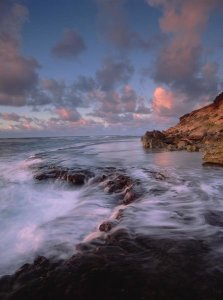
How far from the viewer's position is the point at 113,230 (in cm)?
553

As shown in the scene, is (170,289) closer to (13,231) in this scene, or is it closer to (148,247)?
(148,247)

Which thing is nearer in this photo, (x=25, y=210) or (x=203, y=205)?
(x=203, y=205)

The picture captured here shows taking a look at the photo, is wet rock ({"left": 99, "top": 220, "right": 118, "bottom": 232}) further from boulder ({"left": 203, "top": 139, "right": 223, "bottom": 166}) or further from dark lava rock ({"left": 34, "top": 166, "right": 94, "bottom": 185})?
boulder ({"left": 203, "top": 139, "right": 223, "bottom": 166})

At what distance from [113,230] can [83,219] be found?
1430 mm

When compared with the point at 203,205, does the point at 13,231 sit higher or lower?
lower

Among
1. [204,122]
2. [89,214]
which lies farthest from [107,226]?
[204,122]

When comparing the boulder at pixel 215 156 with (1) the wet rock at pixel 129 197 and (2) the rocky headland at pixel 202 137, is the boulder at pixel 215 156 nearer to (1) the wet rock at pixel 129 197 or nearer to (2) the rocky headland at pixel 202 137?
(2) the rocky headland at pixel 202 137

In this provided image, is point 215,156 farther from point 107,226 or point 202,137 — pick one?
point 202,137

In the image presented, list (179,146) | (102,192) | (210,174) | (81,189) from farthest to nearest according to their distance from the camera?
(179,146), (210,174), (81,189), (102,192)

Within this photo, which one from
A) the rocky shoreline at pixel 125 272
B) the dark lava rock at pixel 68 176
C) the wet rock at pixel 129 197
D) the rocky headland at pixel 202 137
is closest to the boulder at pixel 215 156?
the rocky headland at pixel 202 137

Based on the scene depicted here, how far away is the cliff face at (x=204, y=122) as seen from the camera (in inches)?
1344

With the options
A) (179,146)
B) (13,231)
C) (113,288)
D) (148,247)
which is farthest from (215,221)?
(179,146)

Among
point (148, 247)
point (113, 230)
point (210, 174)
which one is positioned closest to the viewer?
point (148, 247)

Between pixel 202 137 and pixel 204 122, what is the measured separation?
9233 mm
